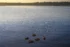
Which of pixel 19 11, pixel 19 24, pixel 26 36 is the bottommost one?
pixel 26 36

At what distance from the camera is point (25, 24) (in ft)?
5.42

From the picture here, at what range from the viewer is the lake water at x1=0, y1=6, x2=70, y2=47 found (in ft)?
5.41

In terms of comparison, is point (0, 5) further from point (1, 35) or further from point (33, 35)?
point (33, 35)

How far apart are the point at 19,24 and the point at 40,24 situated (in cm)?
17

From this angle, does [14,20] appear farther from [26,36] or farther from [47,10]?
[47,10]

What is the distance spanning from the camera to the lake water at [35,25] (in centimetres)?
165

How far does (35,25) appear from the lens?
65.1 inches

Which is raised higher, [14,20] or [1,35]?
[14,20]

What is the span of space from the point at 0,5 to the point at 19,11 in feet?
0.54

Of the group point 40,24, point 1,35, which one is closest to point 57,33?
point 40,24

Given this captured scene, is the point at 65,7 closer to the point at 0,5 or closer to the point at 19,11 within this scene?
the point at 19,11

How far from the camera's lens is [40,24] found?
1.66m

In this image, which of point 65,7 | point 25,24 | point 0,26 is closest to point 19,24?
point 25,24

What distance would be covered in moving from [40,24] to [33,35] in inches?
4.3
